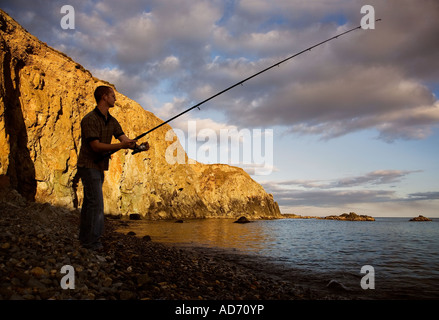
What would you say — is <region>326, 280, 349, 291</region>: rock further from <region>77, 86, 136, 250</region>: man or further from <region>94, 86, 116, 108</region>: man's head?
<region>94, 86, 116, 108</region>: man's head

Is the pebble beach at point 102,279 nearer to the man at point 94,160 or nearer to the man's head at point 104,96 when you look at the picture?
the man at point 94,160

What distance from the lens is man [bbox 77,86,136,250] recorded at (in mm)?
4844

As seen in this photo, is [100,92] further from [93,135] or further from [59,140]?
[59,140]

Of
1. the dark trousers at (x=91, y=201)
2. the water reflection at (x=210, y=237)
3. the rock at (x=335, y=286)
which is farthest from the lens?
the water reflection at (x=210, y=237)

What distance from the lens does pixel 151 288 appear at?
435cm

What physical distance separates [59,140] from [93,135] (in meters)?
37.5

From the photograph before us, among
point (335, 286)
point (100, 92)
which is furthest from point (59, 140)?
point (335, 286)

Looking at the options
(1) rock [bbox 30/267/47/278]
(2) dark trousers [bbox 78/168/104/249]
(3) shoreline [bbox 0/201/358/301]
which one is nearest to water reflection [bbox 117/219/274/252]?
(3) shoreline [bbox 0/201/358/301]

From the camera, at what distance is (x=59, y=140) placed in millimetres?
36250

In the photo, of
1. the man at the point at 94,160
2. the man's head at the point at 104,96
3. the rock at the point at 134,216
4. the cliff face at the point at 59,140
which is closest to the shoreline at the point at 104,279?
the man at the point at 94,160

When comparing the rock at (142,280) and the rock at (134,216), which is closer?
the rock at (142,280)

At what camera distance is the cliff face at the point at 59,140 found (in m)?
28.1
